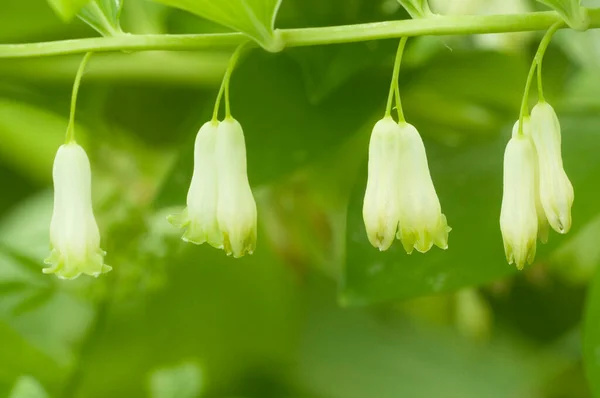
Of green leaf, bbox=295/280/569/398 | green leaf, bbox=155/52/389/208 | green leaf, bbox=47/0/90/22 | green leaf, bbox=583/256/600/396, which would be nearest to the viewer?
green leaf, bbox=47/0/90/22

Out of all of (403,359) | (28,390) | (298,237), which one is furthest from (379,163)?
(403,359)

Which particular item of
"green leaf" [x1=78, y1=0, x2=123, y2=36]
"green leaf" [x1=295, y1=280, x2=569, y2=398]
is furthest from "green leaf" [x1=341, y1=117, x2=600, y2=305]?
"green leaf" [x1=295, y1=280, x2=569, y2=398]

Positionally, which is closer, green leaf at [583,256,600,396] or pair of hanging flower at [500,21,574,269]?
pair of hanging flower at [500,21,574,269]

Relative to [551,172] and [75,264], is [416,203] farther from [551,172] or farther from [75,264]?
[75,264]

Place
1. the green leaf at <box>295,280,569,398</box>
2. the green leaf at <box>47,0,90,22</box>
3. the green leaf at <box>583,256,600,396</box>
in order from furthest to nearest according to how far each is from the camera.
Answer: the green leaf at <box>295,280,569,398</box>, the green leaf at <box>583,256,600,396</box>, the green leaf at <box>47,0,90,22</box>

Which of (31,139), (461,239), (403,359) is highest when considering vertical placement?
(31,139)

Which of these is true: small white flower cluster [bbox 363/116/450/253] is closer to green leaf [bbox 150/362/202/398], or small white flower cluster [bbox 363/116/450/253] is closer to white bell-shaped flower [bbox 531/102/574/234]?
white bell-shaped flower [bbox 531/102/574/234]
